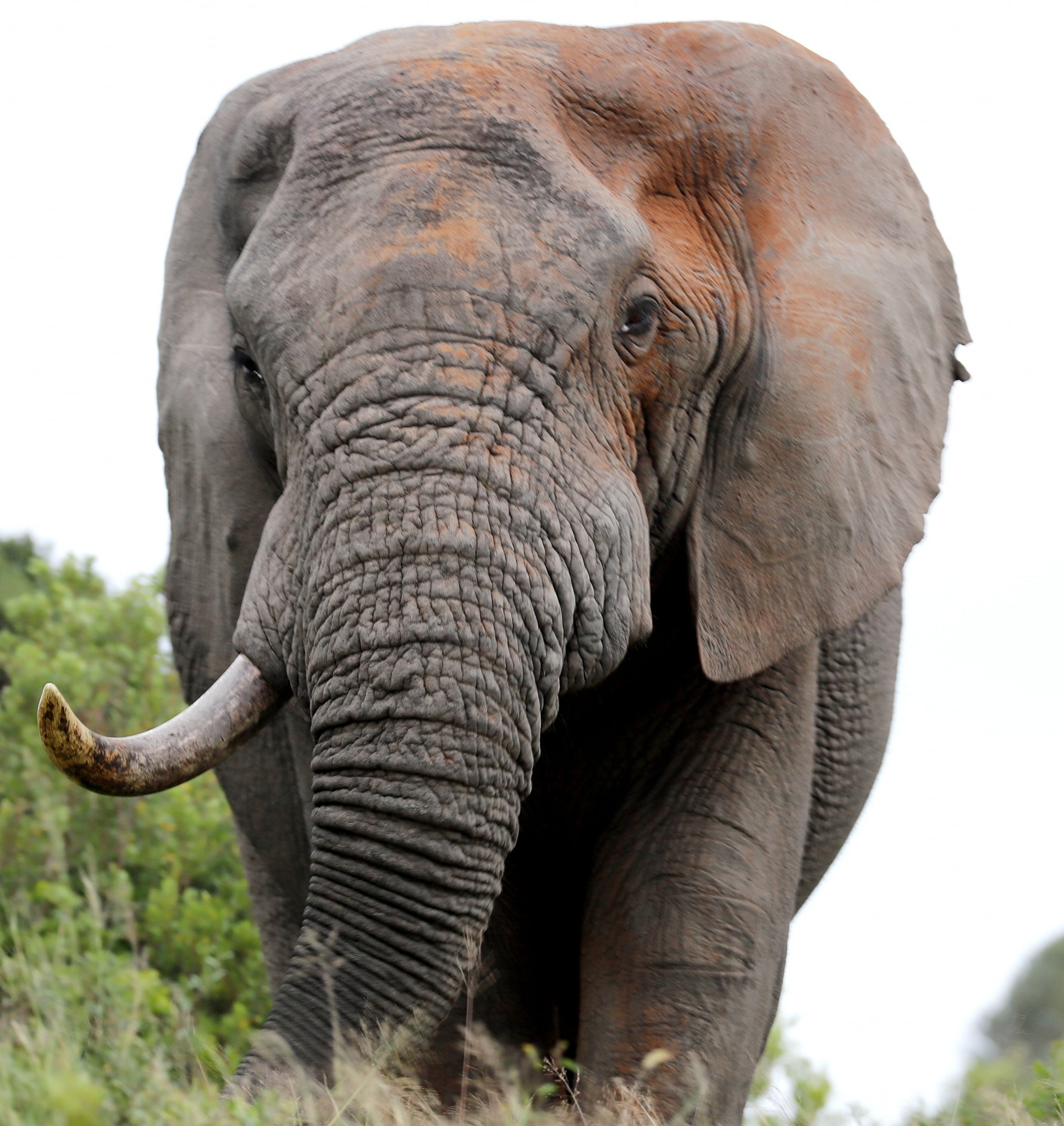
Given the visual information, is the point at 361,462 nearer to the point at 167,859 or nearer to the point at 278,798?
the point at 278,798

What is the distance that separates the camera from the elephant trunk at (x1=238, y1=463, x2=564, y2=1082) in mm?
2871

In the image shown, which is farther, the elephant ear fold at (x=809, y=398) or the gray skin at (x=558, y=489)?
the elephant ear fold at (x=809, y=398)

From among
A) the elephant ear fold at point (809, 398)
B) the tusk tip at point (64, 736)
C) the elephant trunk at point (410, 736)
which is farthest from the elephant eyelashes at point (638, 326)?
the tusk tip at point (64, 736)

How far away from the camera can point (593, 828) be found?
12.6ft

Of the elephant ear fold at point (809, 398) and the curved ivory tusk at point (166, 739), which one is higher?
the elephant ear fold at point (809, 398)

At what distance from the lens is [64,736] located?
9.36 feet

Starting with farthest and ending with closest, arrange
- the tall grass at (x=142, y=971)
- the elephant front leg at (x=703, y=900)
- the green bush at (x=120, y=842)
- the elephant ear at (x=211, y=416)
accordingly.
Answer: the green bush at (x=120, y=842) → the elephant ear at (x=211, y=416) → the elephant front leg at (x=703, y=900) → the tall grass at (x=142, y=971)

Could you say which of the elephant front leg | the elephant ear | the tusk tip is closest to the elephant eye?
the elephant ear

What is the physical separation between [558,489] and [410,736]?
0.48 metres

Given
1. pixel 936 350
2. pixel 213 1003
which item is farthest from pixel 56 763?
pixel 213 1003

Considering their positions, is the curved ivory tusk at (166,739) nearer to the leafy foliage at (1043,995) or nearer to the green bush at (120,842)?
the green bush at (120,842)

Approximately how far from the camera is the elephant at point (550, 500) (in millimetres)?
2949

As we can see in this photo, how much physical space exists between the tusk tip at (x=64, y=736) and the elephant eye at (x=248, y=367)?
836 mm

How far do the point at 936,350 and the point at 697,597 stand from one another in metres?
0.84
